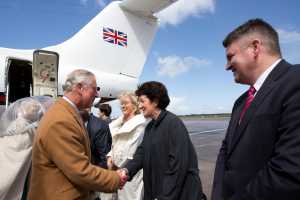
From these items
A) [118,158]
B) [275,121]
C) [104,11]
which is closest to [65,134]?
[275,121]

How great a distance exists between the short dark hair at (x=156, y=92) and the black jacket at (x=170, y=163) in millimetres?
166

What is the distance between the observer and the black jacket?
8.36 feet

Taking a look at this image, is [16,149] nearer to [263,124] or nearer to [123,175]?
[123,175]

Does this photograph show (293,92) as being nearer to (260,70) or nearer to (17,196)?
(260,70)

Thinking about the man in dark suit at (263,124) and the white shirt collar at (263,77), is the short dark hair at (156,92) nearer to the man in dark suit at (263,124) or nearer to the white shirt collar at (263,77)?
the man in dark suit at (263,124)

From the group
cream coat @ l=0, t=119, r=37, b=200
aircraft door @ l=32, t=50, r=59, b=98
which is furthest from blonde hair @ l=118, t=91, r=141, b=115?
aircraft door @ l=32, t=50, r=59, b=98

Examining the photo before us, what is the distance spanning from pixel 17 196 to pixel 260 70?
7.03ft

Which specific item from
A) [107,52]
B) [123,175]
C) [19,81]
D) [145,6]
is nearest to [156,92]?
[123,175]

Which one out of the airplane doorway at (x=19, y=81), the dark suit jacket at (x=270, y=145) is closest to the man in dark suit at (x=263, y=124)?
the dark suit jacket at (x=270, y=145)

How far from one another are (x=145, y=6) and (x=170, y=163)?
8457mm

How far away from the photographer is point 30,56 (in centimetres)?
820

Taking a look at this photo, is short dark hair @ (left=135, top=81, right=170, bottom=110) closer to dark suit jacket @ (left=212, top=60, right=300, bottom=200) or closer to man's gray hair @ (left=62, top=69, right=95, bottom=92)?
man's gray hair @ (left=62, top=69, right=95, bottom=92)

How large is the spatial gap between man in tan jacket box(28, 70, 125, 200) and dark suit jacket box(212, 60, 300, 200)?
1.01 meters

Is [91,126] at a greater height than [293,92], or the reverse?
[293,92]
